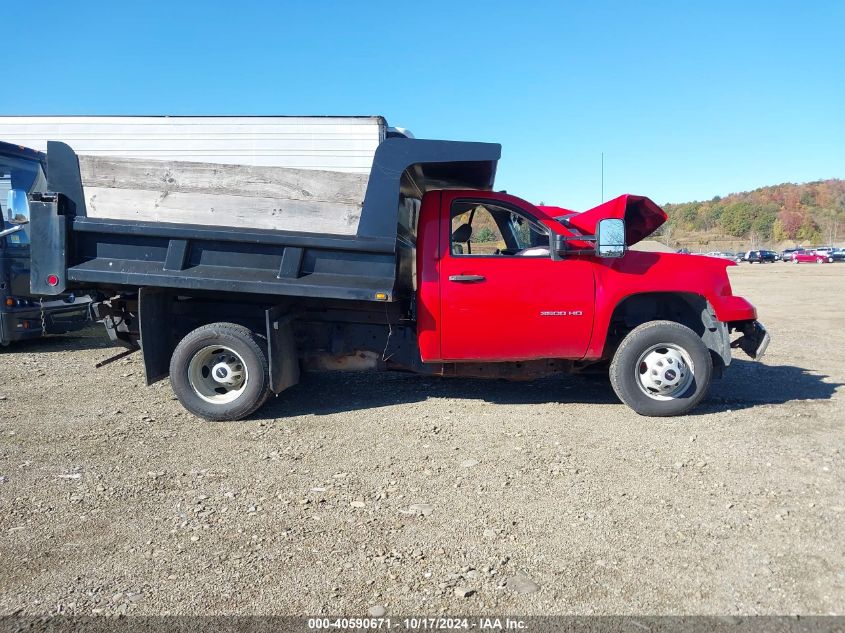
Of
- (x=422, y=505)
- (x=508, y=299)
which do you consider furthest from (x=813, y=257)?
(x=422, y=505)

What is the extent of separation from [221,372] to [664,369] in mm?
3856

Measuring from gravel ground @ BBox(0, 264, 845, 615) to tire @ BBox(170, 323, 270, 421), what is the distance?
0.53ft

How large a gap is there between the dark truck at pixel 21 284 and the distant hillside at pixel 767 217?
8357cm

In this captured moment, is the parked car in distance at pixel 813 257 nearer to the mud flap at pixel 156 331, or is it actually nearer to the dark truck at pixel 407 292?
the dark truck at pixel 407 292

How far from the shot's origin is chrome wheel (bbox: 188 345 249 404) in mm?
5426

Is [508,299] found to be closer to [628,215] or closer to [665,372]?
[665,372]

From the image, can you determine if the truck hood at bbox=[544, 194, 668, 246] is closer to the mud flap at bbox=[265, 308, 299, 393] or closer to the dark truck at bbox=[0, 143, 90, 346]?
the mud flap at bbox=[265, 308, 299, 393]

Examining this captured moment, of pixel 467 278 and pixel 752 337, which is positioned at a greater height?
pixel 467 278

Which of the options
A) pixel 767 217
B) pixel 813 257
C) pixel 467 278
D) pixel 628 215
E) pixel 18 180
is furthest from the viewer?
pixel 767 217

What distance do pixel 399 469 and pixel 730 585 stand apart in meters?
2.15

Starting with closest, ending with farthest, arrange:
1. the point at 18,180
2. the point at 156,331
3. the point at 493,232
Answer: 1. the point at 156,331
2. the point at 493,232
3. the point at 18,180

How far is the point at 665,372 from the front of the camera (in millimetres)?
5496

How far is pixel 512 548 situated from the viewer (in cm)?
327

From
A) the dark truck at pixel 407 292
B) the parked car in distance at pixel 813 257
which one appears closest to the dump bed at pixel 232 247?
the dark truck at pixel 407 292
